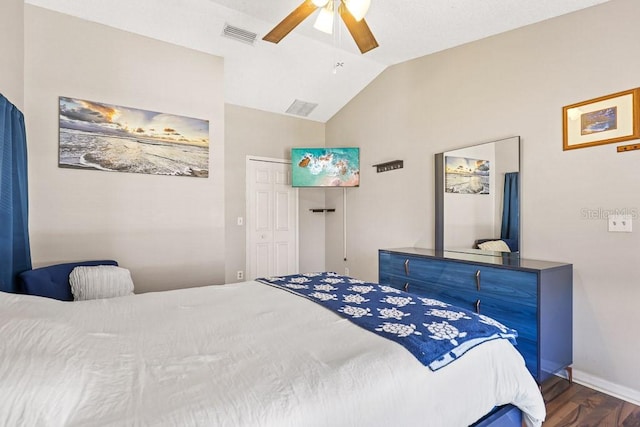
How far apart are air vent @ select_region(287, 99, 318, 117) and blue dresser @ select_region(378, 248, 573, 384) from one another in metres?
2.89

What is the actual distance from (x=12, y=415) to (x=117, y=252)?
2479 mm

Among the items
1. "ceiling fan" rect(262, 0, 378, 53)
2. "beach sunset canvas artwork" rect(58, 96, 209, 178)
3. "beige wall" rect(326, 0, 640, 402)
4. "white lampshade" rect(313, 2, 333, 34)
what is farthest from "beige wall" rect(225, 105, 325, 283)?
"white lampshade" rect(313, 2, 333, 34)

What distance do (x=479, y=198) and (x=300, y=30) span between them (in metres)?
2.50

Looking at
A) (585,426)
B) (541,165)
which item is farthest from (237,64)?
(585,426)

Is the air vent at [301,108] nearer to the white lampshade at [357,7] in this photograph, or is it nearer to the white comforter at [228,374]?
the white lampshade at [357,7]

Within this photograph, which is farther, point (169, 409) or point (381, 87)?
point (381, 87)

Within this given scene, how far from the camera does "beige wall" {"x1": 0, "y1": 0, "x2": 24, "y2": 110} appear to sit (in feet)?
7.15

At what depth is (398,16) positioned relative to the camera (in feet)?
9.47

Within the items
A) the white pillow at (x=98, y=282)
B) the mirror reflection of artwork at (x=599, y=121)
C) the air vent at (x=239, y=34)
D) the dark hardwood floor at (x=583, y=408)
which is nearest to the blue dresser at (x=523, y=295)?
the dark hardwood floor at (x=583, y=408)

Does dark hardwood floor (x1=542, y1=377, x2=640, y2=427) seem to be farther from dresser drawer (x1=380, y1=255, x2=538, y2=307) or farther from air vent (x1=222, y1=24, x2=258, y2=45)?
air vent (x1=222, y1=24, x2=258, y2=45)

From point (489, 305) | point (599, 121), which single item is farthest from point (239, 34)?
point (489, 305)

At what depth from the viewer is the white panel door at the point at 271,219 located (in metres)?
4.53

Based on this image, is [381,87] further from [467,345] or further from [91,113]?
[467,345]

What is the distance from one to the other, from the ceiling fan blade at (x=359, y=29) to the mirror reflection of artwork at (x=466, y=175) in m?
1.52
